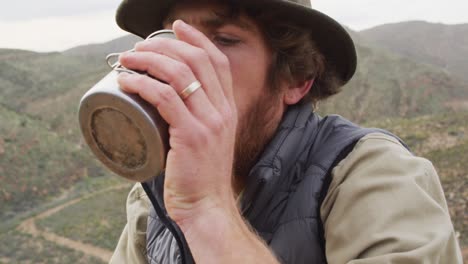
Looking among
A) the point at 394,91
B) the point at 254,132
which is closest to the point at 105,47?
the point at 394,91

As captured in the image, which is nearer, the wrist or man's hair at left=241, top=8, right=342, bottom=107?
the wrist

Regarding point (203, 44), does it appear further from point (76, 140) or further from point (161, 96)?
point (76, 140)

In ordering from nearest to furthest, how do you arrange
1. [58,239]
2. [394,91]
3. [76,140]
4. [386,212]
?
[386,212] → [58,239] → [76,140] → [394,91]

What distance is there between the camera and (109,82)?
1.47 meters

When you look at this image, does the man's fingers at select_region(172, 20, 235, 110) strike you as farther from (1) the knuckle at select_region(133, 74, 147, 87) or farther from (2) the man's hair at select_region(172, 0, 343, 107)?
(2) the man's hair at select_region(172, 0, 343, 107)

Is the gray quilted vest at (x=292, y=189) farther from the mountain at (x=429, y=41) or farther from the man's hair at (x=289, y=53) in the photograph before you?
the mountain at (x=429, y=41)

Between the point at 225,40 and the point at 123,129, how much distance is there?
71 centimetres

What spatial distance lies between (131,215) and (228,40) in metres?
1.11

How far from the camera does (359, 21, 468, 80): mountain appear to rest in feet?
291

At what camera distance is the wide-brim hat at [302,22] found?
2141 millimetres

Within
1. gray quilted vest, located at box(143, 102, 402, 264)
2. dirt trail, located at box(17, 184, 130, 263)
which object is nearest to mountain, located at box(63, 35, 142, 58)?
dirt trail, located at box(17, 184, 130, 263)

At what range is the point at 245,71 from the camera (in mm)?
2100

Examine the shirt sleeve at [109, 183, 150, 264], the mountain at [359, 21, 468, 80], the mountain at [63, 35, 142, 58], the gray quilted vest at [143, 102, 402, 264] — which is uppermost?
the gray quilted vest at [143, 102, 402, 264]

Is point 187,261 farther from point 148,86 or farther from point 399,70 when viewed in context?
point 399,70
